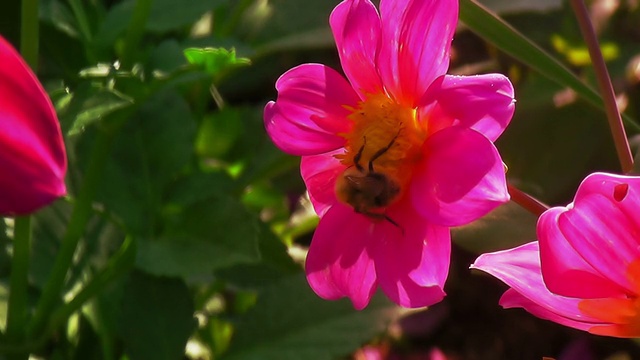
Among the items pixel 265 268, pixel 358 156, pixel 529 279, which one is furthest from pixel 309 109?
pixel 265 268

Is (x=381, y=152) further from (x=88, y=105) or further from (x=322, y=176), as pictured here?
(x=88, y=105)

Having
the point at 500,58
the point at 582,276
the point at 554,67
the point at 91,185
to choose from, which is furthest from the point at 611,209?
the point at 500,58

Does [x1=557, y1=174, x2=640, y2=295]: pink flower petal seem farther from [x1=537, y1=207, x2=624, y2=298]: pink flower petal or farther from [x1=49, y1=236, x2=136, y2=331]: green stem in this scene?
[x1=49, y1=236, x2=136, y2=331]: green stem

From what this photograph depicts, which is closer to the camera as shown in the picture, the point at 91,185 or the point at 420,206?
the point at 420,206

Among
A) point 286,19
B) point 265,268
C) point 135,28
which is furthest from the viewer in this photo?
point 286,19

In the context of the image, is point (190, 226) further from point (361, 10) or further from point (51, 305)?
point (361, 10)

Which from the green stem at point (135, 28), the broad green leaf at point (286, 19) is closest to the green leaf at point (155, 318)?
the green stem at point (135, 28)

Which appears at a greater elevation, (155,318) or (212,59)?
(212,59)
